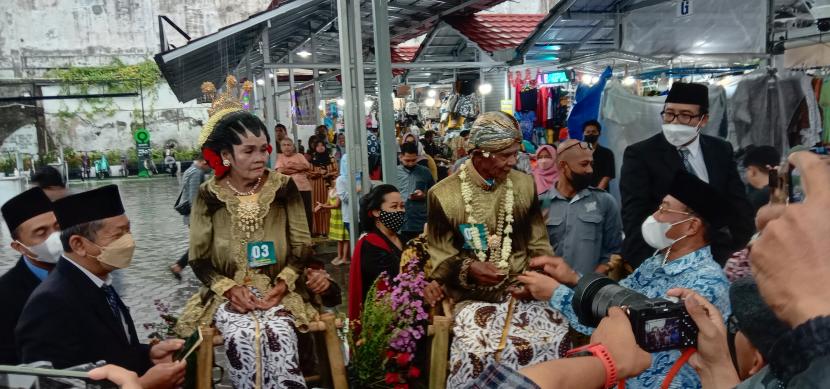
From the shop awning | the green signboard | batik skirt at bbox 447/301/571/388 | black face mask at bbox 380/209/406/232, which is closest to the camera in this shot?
batik skirt at bbox 447/301/571/388

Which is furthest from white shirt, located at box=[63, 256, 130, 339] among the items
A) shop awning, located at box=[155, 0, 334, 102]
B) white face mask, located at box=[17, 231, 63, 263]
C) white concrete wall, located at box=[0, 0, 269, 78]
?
white concrete wall, located at box=[0, 0, 269, 78]

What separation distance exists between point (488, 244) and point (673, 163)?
1343mm

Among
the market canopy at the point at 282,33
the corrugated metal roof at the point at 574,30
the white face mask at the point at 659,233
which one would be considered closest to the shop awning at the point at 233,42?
the market canopy at the point at 282,33

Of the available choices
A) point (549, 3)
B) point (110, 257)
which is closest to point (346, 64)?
point (110, 257)

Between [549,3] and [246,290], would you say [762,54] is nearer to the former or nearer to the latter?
[246,290]

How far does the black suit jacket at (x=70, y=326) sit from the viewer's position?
217 centimetres

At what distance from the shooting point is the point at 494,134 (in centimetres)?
316

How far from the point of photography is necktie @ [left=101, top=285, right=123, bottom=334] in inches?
99.8

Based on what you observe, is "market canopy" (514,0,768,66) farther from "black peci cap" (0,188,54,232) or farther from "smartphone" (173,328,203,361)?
"black peci cap" (0,188,54,232)

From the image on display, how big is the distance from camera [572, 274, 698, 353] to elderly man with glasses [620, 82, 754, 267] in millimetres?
2003

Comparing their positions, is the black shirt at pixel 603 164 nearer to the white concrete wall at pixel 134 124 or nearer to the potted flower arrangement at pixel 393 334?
the potted flower arrangement at pixel 393 334

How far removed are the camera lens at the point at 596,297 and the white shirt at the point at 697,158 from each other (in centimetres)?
235

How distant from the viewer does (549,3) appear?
893 inches

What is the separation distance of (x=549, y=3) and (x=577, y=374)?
23.3 m
